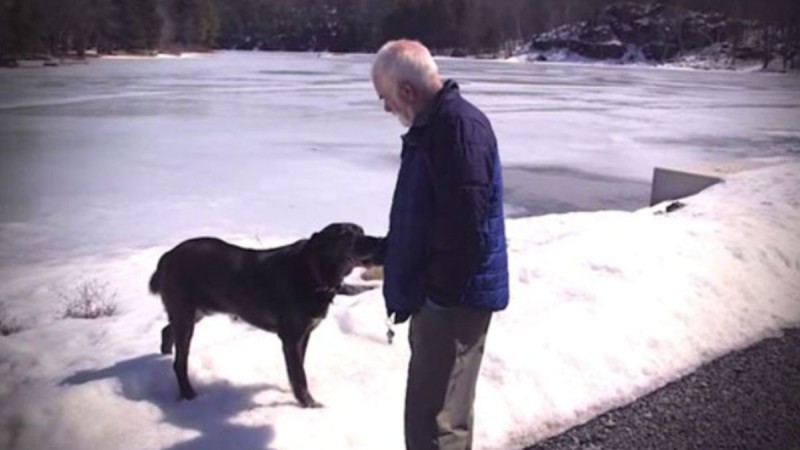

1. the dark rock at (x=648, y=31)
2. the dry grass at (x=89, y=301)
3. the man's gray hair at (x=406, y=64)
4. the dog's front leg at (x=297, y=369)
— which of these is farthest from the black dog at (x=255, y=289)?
the dark rock at (x=648, y=31)

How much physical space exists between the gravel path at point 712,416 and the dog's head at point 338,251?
1042 mm

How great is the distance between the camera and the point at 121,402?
278cm

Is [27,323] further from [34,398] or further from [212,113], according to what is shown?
[212,113]

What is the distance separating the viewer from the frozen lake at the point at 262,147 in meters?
4.66

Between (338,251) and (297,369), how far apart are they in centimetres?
56

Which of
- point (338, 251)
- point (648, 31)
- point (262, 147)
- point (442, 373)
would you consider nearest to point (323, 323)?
point (338, 251)

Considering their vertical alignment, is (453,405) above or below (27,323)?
above

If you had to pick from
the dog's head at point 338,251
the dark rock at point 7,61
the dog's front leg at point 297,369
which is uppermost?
the dark rock at point 7,61

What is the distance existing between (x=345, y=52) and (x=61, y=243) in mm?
2618

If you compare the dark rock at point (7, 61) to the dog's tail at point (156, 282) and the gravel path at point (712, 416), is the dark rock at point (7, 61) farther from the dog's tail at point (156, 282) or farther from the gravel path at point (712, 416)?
the gravel path at point (712, 416)

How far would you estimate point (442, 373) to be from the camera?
2.15 m

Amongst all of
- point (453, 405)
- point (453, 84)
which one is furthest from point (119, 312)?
point (453, 84)

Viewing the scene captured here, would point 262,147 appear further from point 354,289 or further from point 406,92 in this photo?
point 406,92

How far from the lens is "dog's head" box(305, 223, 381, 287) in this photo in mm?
2555
